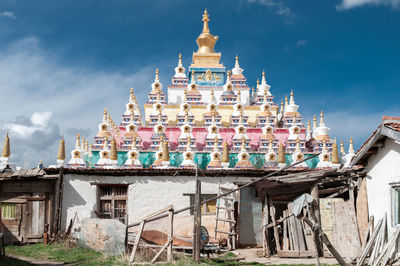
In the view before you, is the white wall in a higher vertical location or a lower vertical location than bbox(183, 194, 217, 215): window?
higher

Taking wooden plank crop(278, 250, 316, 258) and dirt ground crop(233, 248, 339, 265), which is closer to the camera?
dirt ground crop(233, 248, 339, 265)

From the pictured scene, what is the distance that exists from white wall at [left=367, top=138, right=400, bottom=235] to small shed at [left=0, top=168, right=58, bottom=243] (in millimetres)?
12926

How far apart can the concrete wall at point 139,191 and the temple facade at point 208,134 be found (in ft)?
27.9

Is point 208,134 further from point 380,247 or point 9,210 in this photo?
point 380,247

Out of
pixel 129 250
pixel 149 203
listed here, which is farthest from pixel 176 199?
pixel 129 250

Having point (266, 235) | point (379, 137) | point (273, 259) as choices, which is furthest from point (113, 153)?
point (379, 137)

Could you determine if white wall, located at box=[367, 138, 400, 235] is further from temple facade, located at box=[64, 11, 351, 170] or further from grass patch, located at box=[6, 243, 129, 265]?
temple facade, located at box=[64, 11, 351, 170]

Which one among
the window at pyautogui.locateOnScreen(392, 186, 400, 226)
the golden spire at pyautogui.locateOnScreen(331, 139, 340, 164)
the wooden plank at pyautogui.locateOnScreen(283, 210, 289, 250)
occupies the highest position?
the golden spire at pyautogui.locateOnScreen(331, 139, 340, 164)

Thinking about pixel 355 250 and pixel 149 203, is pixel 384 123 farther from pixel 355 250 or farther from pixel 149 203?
pixel 149 203

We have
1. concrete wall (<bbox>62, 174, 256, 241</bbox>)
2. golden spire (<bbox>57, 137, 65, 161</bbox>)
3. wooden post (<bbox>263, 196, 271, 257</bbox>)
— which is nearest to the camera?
wooden post (<bbox>263, 196, 271, 257</bbox>)

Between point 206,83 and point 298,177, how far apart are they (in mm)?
25779

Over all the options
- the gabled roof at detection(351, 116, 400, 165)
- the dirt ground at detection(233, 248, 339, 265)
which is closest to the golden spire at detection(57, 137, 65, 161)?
the dirt ground at detection(233, 248, 339, 265)

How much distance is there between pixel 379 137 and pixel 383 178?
1.30m

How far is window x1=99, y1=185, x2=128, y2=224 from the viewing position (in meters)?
19.8
